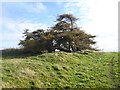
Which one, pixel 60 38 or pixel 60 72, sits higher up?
pixel 60 38

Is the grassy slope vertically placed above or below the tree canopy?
below

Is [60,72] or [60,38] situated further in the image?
[60,38]

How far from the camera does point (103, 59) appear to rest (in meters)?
19.4

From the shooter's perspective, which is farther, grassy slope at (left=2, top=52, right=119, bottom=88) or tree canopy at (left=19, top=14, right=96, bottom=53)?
tree canopy at (left=19, top=14, right=96, bottom=53)

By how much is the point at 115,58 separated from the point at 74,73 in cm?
515

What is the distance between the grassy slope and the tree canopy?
195 cm

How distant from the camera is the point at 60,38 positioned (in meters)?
20.5

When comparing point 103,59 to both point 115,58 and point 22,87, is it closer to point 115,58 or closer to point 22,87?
point 115,58

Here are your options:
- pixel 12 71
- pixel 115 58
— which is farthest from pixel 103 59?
pixel 12 71

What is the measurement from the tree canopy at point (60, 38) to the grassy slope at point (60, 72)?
1.95 m

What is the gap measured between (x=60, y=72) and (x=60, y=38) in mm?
5234

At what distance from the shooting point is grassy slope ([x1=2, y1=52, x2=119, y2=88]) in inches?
552

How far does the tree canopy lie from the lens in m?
20.2

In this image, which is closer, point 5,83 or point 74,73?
point 5,83
